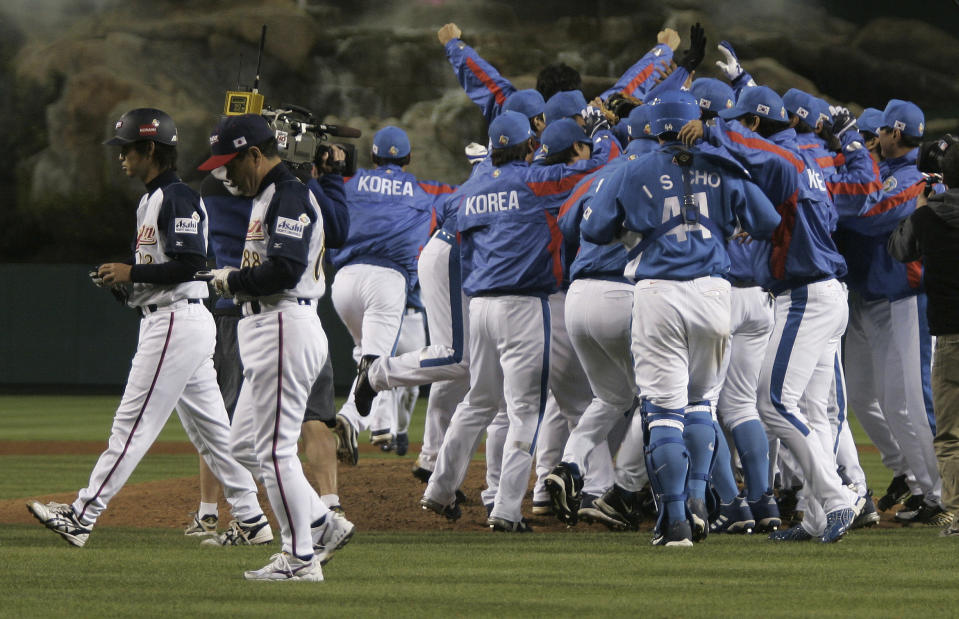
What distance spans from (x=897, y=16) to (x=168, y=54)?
13.3 meters

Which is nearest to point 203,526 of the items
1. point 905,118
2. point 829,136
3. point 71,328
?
point 829,136

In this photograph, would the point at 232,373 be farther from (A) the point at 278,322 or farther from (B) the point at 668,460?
(B) the point at 668,460

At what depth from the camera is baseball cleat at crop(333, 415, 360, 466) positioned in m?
9.41

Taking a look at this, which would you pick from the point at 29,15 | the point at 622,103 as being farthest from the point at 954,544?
the point at 29,15

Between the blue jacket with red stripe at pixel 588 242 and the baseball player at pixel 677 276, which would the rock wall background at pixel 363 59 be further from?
the baseball player at pixel 677 276

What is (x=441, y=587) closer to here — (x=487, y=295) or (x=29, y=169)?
(x=487, y=295)

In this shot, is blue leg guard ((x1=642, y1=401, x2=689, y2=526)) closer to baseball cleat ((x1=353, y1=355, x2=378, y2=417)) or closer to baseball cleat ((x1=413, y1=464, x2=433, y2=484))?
baseball cleat ((x1=353, y1=355, x2=378, y2=417))

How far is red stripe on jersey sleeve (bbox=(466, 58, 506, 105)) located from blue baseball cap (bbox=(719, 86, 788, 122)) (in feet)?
8.66

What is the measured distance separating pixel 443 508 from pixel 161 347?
2053 mm

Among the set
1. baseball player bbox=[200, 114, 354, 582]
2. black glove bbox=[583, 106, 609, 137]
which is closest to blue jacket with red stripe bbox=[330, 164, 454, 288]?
black glove bbox=[583, 106, 609, 137]

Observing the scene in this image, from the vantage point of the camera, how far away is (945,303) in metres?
7.02

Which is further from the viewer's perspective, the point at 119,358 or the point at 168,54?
the point at 168,54

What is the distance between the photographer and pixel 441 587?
541 cm

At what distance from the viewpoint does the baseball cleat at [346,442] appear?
941 centimetres
